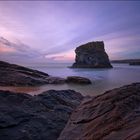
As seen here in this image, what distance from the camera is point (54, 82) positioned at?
25.8 metres

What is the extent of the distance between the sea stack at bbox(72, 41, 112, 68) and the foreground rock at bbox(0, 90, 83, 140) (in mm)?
93529

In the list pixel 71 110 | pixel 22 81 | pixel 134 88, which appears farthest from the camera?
pixel 22 81

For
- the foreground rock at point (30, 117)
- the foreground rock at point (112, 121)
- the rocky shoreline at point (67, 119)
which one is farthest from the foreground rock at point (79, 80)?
the foreground rock at point (112, 121)

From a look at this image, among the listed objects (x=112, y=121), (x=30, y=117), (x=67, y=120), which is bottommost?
(x=67, y=120)

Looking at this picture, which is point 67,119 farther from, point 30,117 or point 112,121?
point 112,121

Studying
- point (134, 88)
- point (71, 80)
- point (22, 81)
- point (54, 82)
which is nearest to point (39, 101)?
point (134, 88)

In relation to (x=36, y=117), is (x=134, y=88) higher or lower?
higher

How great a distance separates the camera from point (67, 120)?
6.79 metres

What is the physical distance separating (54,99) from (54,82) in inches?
668

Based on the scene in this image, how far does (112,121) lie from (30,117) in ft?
8.53

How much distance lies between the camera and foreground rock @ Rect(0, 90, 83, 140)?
18.1ft

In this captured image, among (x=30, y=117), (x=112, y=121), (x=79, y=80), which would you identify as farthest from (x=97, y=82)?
(x=112, y=121)

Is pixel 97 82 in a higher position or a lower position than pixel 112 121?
lower

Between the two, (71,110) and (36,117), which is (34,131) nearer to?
(36,117)
